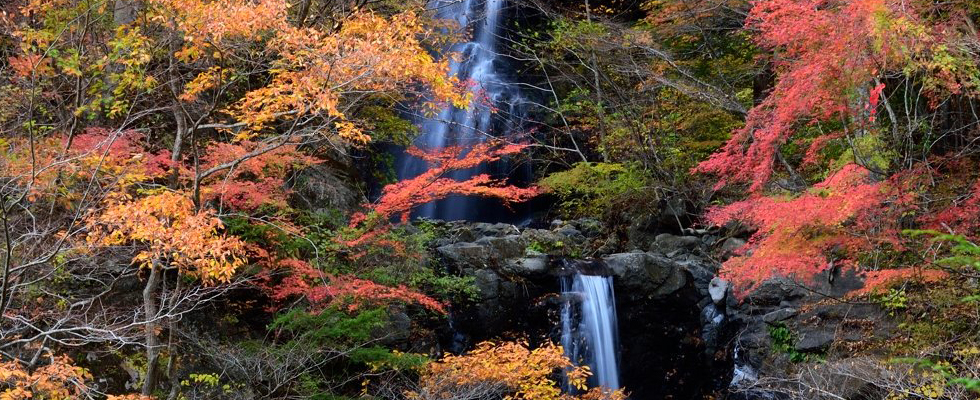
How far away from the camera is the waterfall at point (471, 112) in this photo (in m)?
18.6

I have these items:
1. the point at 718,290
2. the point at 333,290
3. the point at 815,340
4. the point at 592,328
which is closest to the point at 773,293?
the point at 718,290

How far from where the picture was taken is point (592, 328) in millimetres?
12711

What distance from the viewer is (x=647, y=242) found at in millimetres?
15539

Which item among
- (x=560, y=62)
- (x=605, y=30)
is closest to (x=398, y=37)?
(x=605, y=30)

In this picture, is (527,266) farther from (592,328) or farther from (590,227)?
(590,227)

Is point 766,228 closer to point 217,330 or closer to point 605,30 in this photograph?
point 217,330

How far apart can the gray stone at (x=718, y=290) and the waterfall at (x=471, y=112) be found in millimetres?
6967

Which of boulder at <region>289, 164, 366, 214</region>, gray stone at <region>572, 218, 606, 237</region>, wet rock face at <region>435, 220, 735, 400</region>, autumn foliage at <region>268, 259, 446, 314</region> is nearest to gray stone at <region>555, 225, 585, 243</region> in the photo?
gray stone at <region>572, 218, 606, 237</region>

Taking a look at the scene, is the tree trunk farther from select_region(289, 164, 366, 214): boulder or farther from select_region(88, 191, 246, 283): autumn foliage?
select_region(289, 164, 366, 214): boulder

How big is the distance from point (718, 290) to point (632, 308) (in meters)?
1.68

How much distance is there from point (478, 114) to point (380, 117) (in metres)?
6.21

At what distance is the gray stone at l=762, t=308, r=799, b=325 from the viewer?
1159cm

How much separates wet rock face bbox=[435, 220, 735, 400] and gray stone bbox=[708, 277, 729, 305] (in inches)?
0.9

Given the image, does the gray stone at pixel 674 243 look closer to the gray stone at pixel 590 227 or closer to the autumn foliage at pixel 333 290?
the gray stone at pixel 590 227
